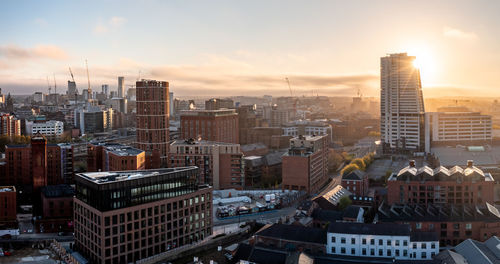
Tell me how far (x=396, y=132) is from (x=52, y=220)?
51409 mm

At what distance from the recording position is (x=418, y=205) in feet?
116

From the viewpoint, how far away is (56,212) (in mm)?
36312

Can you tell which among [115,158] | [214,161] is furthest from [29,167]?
[214,161]

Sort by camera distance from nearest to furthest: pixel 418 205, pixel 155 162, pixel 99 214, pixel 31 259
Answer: pixel 99 214 < pixel 31 259 < pixel 418 205 < pixel 155 162

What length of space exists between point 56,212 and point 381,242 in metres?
24.3

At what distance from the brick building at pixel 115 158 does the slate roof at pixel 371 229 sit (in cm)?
2166

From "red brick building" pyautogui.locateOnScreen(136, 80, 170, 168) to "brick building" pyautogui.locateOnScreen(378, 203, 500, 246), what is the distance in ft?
121

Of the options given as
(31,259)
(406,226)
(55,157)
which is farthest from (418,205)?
(55,157)

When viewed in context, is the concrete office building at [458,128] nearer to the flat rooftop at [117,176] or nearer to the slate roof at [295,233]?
the slate roof at [295,233]

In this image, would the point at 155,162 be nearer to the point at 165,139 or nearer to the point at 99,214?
the point at 165,139

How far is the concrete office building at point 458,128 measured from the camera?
70000mm

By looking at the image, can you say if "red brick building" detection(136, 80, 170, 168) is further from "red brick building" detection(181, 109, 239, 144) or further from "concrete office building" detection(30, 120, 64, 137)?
"concrete office building" detection(30, 120, 64, 137)

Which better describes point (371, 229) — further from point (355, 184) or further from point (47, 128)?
point (47, 128)

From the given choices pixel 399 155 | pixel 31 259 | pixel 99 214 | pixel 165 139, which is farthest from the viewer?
pixel 399 155
